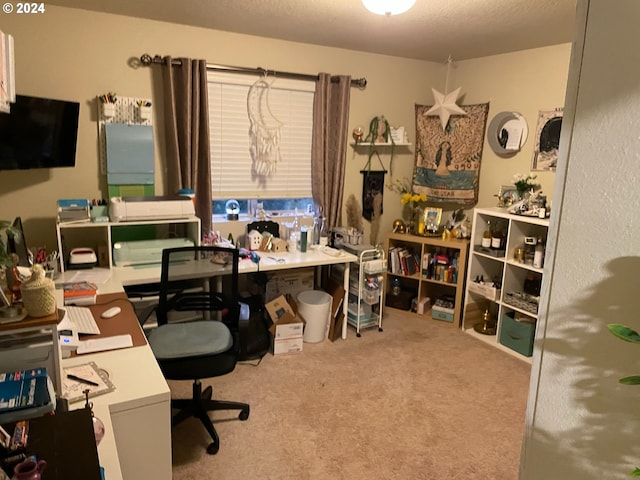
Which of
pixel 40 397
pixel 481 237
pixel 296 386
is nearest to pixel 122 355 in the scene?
pixel 40 397

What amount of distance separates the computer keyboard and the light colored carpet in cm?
76

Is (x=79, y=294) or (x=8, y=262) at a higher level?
(x=8, y=262)

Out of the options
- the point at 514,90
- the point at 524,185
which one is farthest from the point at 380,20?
the point at 524,185

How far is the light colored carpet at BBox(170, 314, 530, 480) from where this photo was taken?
220cm

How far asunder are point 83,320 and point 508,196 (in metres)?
3.19

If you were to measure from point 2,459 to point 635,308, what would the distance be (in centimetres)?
135

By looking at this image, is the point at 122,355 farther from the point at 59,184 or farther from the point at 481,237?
the point at 481,237

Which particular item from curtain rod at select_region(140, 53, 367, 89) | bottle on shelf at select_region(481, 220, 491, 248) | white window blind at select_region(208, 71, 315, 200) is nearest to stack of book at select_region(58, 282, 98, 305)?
white window blind at select_region(208, 71, 315, 200)

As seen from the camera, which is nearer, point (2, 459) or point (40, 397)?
point (2, 459)

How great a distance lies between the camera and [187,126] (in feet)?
10.4

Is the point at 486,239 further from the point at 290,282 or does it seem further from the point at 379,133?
the point at 290,282

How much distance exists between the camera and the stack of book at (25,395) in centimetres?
113

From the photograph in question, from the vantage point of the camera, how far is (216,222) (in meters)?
3.62

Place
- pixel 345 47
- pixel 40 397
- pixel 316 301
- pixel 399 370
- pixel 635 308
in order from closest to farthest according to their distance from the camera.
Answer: pixel 635 308, pixel 40 397, pixel 399 370, pixel 316 301, pixel 345 47
